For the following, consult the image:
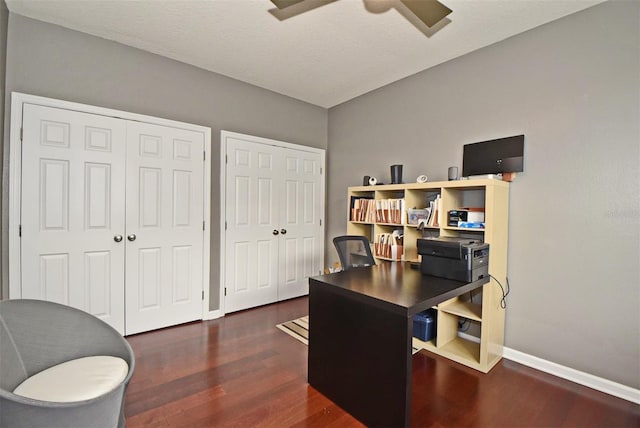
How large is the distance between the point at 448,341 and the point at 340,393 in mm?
1321

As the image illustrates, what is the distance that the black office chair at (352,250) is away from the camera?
2.90 metres

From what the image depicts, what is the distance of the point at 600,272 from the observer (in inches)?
83.0

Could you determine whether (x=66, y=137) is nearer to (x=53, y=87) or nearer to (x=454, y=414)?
(x=53, y=87)

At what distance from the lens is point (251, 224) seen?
3.59 m

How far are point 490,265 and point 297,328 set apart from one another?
191cm

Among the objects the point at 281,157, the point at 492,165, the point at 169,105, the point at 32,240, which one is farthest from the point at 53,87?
the point at 492,165

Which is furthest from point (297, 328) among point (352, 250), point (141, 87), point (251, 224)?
point (141, 87)

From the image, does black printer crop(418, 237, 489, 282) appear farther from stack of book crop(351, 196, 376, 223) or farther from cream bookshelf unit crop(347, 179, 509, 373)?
stack of book crop(351, 196, 376, 223)

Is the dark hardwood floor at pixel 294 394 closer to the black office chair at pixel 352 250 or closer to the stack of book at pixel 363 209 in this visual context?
the black office chair at pixel 352 250

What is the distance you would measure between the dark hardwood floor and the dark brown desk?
0.52ft

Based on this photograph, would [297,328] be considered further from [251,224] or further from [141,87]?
[141,87]

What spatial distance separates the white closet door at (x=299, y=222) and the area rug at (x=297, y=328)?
0.71 metres

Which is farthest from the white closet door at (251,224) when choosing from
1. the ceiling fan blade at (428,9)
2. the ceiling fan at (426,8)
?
the ceiling fan blade at (428,9)

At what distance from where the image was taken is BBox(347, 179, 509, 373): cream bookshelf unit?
2314 millimetres
